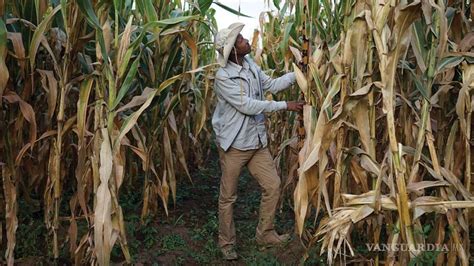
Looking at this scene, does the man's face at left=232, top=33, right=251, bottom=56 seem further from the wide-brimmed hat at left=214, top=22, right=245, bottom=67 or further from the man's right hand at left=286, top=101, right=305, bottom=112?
the man's right hand at left=286, top=101, right=305, bottom=112

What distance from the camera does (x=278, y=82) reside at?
3734mm

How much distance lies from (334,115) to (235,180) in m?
1.49

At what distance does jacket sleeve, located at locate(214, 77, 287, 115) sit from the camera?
11.4 feet

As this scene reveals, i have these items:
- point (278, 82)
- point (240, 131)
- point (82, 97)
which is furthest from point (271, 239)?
point (82, 97)

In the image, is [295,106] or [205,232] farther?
[205,232]

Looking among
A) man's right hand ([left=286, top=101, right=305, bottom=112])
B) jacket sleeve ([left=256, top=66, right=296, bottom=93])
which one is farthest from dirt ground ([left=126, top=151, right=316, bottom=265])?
jacket sleeve ([left=256, top=66, right=296, bottom=93])

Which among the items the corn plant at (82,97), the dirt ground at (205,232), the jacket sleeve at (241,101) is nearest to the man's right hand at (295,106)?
the jacket sleeve at (241,101)

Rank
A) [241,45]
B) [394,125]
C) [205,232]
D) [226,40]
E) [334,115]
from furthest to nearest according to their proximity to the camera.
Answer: [205,232] → [241,45] → [226,40] → [394,125] → [334,115]

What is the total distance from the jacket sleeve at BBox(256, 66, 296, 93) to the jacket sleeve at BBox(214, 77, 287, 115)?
0.88 feet

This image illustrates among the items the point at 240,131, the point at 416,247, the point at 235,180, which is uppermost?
the point at 240,131

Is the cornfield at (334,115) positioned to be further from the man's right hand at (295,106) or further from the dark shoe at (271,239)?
the dark shoe at (271,239)

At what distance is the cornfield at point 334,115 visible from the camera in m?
2.30

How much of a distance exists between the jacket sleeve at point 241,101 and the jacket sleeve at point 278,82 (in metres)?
0.27

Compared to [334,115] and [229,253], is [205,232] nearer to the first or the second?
[229,253]
